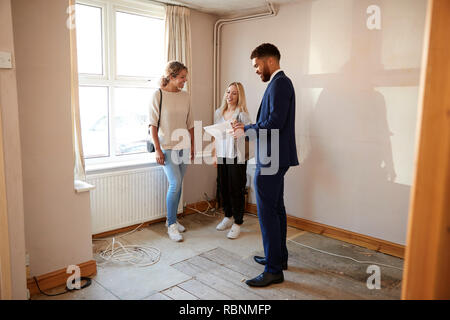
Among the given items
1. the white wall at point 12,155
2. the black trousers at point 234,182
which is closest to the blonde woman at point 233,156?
the black trousers at point 234,182

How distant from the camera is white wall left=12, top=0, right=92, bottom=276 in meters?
2.39

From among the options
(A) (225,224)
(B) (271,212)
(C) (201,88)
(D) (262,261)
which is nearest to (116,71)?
(C) (201,88)

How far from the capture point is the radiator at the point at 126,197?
11.1ft

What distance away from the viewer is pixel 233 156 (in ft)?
11.5

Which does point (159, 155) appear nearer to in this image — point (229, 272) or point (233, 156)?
A: point (233, 156)

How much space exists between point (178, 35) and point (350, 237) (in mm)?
2633

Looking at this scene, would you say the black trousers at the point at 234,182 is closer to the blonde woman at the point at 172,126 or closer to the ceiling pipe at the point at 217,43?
the blonde woman at the point at 172,126

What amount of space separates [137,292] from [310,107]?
2338mm

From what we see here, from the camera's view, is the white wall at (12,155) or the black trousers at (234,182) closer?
the white wall at (12,155)

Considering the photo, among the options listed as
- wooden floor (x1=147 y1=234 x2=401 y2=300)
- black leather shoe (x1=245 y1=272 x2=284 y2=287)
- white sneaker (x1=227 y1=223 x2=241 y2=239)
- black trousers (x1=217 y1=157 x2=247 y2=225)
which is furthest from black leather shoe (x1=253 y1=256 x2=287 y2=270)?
black trousers (x1=217 y1=157 x2=247 y2=225)

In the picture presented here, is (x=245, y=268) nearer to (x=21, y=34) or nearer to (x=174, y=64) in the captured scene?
(x=174, y=64)

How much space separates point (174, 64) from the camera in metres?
3.31

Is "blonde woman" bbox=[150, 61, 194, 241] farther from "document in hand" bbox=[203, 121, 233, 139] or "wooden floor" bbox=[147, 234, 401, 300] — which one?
"wooden floor" bbox=[147, 234, 401, 300]

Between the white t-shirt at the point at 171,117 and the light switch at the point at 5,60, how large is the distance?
142 cm
